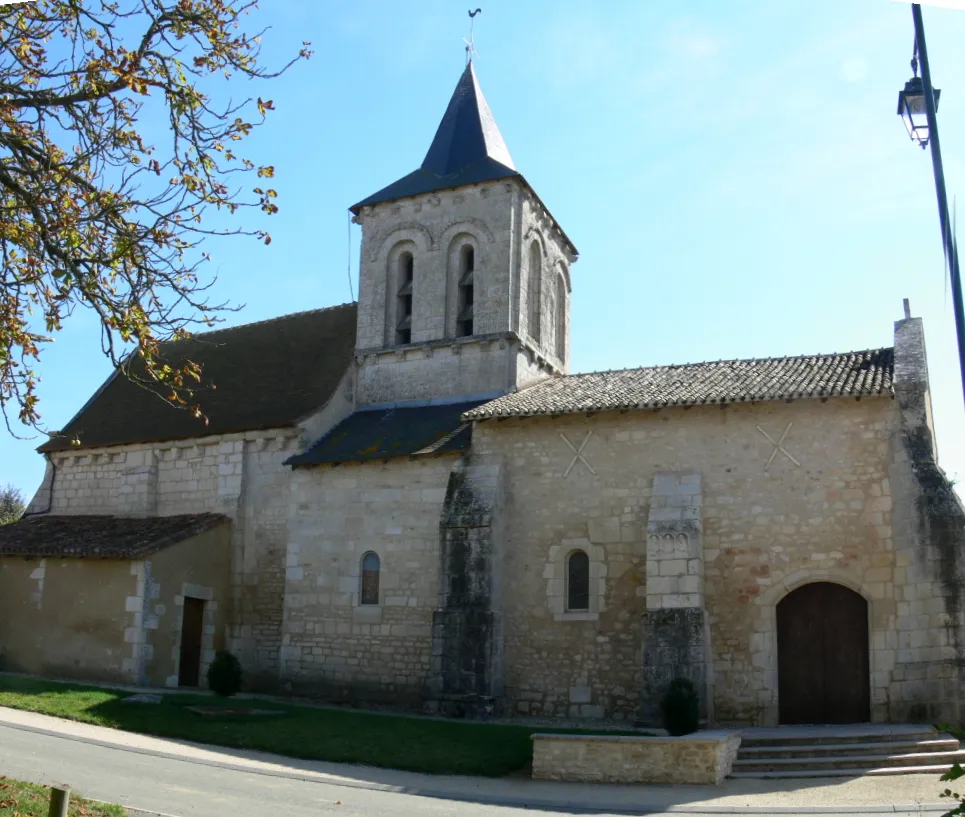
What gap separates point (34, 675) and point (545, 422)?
11.4m

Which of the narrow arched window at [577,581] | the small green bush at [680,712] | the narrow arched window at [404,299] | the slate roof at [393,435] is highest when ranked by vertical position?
the narrow arched window at [404,299]

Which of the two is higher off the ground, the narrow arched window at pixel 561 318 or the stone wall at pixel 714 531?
the narrow arched window at pixel 561 318

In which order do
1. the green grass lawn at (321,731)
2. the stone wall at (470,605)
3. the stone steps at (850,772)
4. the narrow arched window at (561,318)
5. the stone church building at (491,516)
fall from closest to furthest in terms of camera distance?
1. the stone steps at (850,772)
2. the green grass lawn at (321,731)
3. the stone church building at (491,516)
4. the stone wall at (470,605)
5. the narrow arched window at (561,318)

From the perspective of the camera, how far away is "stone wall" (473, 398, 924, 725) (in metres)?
17.2

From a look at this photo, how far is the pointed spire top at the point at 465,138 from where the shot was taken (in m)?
25.5

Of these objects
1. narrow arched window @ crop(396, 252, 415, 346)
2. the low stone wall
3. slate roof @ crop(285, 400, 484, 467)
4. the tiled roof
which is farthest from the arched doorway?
narrow arched window @ crop(396, 252, 415, 346)

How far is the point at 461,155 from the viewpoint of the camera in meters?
25.7

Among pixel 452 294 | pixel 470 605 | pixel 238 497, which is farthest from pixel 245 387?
pixel 470 605

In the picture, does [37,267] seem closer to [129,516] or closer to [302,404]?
[302,404]

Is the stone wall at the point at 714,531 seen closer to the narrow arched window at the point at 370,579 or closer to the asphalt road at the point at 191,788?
the narrow arched window at the point at 370,579

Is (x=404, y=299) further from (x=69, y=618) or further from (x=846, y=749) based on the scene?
(x=846, y=749)

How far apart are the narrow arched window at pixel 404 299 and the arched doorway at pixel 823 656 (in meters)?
11.2

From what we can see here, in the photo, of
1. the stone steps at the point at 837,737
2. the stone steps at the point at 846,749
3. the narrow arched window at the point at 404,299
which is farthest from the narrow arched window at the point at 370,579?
the stone steps at the point at 846,749

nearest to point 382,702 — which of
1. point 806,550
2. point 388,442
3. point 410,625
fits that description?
point 410,625
